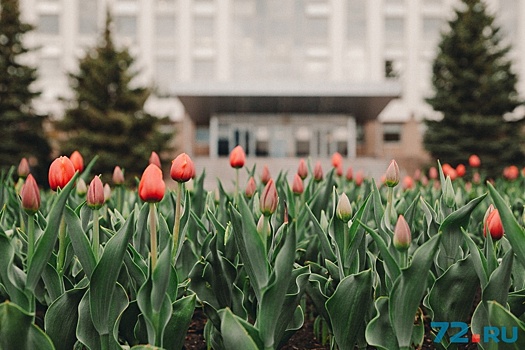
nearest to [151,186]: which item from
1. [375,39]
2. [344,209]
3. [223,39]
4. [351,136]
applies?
[344,209]

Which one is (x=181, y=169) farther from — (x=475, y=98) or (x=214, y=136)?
(x=214, y=136)

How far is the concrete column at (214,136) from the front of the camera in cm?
2959

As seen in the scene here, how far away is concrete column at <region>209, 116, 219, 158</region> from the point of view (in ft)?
97.1

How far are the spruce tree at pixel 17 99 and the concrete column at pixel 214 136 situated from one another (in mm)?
10178

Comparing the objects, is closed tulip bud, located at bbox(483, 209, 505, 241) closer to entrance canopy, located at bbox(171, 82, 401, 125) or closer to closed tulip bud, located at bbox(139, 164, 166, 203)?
closed tulip bud, located at bbox(139, 164, 166, 203)

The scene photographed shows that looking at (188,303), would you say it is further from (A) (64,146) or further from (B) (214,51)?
→ (B) (214,51)

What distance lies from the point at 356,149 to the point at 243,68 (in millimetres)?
10909

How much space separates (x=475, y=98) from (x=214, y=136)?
50.1ft

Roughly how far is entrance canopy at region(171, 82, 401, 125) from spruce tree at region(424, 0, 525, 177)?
278 cm

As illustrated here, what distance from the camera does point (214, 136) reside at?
2973 centimetres

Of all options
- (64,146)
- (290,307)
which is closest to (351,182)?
(290,307)

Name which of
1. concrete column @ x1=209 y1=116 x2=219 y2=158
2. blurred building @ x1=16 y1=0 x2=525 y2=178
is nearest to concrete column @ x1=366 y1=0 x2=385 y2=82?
blurred building @ x1=16 y1=0 x2=525 y2=178

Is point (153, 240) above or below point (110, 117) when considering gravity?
below

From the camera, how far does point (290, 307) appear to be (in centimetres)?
158
